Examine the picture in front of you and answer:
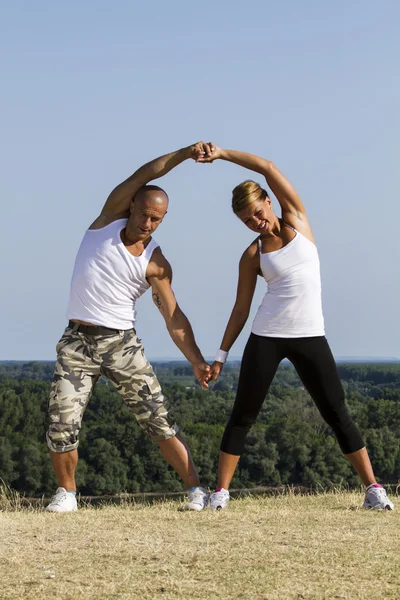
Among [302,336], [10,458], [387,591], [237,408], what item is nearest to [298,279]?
[302,336]

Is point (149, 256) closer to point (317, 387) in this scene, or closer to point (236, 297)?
point (236, 297)

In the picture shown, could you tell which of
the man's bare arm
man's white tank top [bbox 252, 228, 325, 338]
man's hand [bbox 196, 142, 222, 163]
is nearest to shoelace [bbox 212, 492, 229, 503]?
man's white tank top [bbox 252, 228, 325, 338]

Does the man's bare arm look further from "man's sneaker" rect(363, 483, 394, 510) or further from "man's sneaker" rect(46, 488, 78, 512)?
"man's sneaker" rect(363, 483, 394, 510)

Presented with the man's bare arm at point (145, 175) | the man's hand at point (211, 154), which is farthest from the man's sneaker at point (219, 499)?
the man's hand at point (211, 154)

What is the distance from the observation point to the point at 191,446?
5638cm

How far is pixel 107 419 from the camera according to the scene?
62625mm

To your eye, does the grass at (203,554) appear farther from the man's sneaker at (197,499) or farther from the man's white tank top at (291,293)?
the man's white tank top at (291,293)

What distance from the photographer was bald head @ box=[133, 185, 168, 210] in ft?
22.9

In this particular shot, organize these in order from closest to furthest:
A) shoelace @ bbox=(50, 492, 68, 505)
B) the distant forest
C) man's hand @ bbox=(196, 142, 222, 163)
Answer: man's hand @ bbox=(196, 142, 222, 163), shoelace @ bbox=(50, 492, 68, 505), the distant forest

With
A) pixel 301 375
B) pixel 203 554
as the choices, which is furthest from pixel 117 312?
pixel 203 554

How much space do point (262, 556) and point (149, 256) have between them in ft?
8.46

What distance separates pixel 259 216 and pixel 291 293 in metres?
0.61

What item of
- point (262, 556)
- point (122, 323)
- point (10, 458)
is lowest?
point (10, 458)

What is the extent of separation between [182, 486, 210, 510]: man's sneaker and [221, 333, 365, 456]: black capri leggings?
1.79 ft
